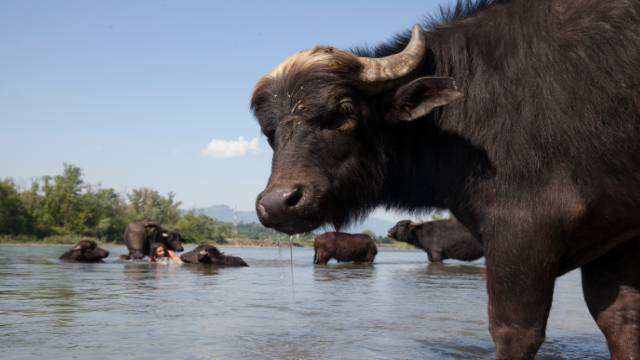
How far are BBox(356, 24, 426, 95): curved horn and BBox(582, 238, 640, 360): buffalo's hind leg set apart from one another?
5.04ft

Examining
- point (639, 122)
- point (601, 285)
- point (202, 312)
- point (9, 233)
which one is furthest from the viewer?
point (9, 233)

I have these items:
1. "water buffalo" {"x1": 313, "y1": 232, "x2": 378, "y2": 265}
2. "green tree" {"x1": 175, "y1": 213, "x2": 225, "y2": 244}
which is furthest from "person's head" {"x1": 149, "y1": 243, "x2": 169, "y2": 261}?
"green tree" {"x1": 175, "y1": 213, "x2": 225, "y2": 244}

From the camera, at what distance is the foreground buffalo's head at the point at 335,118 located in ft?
7.94

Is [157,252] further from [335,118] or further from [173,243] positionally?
[335,118]

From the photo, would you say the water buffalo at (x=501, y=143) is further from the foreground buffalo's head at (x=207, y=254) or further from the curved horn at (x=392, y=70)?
the foreground buffalo's head at (x=207, y=254)

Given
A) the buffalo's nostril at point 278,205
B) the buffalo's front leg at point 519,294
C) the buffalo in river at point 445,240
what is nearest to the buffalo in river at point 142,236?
the buffalo in river at point 445,240

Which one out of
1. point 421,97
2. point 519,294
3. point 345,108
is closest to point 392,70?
point 421,97

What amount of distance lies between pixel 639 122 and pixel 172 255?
44.5ft

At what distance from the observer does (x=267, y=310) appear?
4918mm

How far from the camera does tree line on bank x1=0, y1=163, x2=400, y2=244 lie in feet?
138

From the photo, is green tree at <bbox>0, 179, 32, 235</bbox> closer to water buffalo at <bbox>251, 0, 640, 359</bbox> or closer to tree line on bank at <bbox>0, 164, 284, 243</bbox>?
tree line on bank at <bbox>0, 164, 284, 243</bbox>

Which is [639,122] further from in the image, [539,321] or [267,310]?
[267,310]

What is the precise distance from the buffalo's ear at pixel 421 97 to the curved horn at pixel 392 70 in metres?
0.09

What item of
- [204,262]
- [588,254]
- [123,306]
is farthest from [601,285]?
[204,262]
